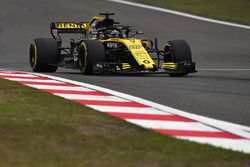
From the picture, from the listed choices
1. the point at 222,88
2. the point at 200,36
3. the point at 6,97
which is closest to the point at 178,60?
the point at 222,88

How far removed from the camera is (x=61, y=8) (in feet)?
92.9

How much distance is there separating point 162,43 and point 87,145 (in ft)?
55.5

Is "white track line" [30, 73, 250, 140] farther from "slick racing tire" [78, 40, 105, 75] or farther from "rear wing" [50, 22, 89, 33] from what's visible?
"rear wing" [50, 22, 89, 33]

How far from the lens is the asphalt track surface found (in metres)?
10.2

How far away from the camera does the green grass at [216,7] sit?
94.1ft

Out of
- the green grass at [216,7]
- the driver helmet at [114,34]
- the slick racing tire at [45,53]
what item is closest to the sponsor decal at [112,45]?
the driver helmet at [114,34]

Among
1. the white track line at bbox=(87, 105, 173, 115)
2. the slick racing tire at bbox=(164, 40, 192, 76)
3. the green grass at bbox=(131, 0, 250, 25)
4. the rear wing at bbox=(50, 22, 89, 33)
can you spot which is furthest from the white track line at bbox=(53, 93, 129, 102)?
the green grass at bbox=(131, 0, 250, 25)

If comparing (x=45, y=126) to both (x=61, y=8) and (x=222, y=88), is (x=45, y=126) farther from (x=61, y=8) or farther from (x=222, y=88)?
(x=61, y=8)

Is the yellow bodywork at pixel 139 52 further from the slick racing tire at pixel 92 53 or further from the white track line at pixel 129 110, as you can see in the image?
the white track line at pixel 129 110

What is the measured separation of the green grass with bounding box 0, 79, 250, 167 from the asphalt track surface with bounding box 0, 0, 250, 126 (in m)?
1.72

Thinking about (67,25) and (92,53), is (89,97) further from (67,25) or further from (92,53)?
(67,25)

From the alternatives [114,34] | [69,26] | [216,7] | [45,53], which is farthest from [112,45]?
[216,7]

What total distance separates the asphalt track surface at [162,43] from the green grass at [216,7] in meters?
1.50

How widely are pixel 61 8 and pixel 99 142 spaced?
22.0 meters
